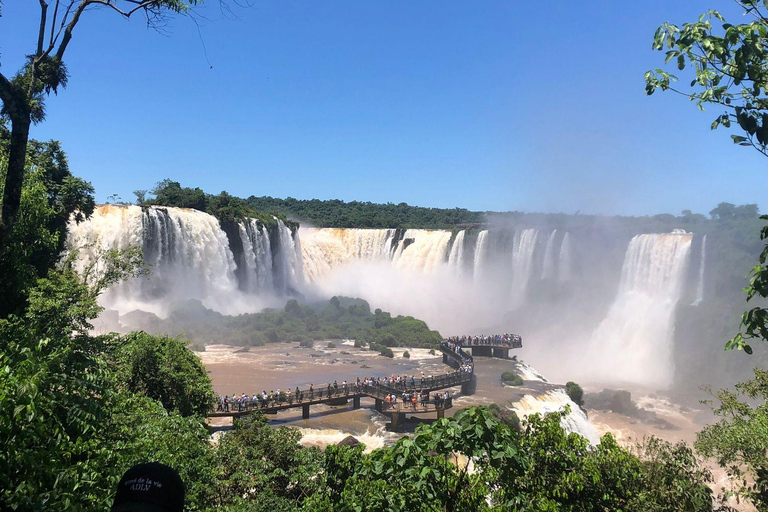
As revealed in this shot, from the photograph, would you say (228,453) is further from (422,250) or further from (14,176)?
(422,250)

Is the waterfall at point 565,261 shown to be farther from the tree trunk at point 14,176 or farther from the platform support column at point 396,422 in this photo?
the tree trunk at point 14,176

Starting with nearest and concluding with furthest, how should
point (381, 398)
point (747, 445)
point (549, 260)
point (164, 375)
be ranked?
point (747, 445)
point (164, 375)
point (381, 398)
point (549, 260)

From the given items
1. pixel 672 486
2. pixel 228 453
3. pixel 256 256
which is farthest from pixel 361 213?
pixel 672 486

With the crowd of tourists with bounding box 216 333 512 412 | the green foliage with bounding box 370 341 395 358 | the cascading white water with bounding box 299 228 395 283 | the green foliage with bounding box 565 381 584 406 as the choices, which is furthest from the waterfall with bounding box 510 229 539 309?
the crowd of tourists with bounding box 216 333 512 412

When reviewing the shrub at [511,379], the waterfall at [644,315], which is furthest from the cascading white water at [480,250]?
the shrub at [511,379]

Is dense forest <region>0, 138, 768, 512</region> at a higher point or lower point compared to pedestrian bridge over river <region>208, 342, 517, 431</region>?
higher

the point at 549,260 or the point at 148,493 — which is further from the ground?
the point at 148,493

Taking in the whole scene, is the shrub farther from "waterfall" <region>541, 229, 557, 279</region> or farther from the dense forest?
"waterfall" <region>541, 229, 557, 279</region>
